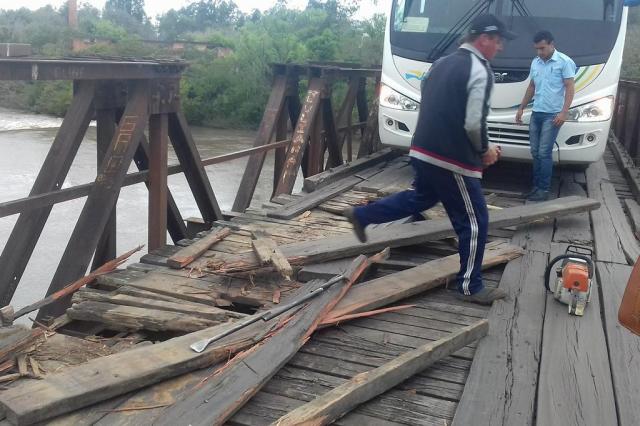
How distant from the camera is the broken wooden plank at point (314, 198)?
18.3 feet

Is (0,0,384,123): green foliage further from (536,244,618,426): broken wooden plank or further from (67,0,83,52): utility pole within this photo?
(536,244,618,426): broken wooden plank

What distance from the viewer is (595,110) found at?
6457mm

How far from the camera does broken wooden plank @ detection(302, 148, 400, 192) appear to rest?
6.72 m

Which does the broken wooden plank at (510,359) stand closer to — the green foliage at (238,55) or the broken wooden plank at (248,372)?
the broken wooden plank at (248,372)

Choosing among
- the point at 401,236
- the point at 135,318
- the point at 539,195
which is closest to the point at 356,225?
the point at 401,236

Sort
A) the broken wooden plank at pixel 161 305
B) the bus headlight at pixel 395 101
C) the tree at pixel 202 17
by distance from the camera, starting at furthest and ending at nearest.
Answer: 1. the tree at pixel 202 17
2. the bus headlight at pixel 395 101
3. the broken wooden plank at pixel 161 305

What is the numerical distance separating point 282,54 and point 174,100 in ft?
111

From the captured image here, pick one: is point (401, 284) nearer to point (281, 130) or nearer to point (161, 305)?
point (161, 305)

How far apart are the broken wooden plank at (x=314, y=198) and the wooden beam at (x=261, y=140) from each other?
106cm

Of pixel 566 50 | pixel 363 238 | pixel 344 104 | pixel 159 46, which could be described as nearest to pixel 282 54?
pixel 159 46

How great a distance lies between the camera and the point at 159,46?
4481 cm

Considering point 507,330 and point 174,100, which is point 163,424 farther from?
point 174,100

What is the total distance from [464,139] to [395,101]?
11.1ft

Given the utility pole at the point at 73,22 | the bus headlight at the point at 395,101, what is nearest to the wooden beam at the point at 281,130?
the bus headlight at the point at 395,101
